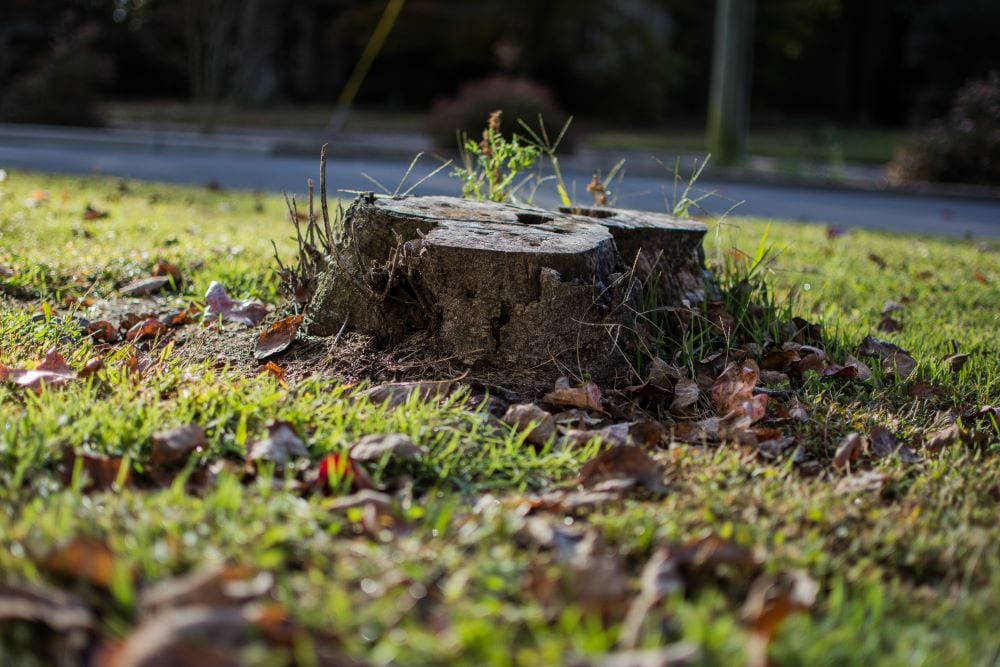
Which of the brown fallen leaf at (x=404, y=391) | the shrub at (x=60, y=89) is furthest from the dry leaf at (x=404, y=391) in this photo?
the shrub at (x=60, y=89)

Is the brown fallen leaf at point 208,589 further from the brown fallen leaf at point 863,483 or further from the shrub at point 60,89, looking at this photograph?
the shrub at point 60,89

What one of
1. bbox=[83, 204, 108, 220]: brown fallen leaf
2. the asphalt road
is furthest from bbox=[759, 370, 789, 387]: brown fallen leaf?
the asphalt road

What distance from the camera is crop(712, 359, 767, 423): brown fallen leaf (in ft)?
9.91

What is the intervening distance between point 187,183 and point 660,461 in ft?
23.9

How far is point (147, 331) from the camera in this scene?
355 cm

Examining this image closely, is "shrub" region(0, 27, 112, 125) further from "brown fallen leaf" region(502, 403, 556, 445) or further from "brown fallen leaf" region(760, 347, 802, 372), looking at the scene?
"brown fallen leaf" region(502, 403, 556, 445)

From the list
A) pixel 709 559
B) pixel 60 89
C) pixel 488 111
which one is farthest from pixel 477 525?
pixel 60 89

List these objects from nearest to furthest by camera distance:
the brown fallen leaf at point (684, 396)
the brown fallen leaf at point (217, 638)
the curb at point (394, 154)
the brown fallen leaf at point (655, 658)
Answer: the brown fallen leaf at point (217, 638) < the brown fallen leaf at point (655, 658) < the brown fallen leaf at point (684, 396) < the curb at point (394, 154)

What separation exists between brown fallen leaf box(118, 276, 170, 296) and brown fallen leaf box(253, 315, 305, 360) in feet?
3.44

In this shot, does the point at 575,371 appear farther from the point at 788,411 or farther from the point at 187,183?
the point at 187,183

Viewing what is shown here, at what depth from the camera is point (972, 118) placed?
1245 centimetres

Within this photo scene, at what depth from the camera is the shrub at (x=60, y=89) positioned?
15.1 metres

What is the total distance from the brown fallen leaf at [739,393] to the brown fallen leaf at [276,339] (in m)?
1.39

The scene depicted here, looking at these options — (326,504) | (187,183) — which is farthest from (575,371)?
(187,183)
